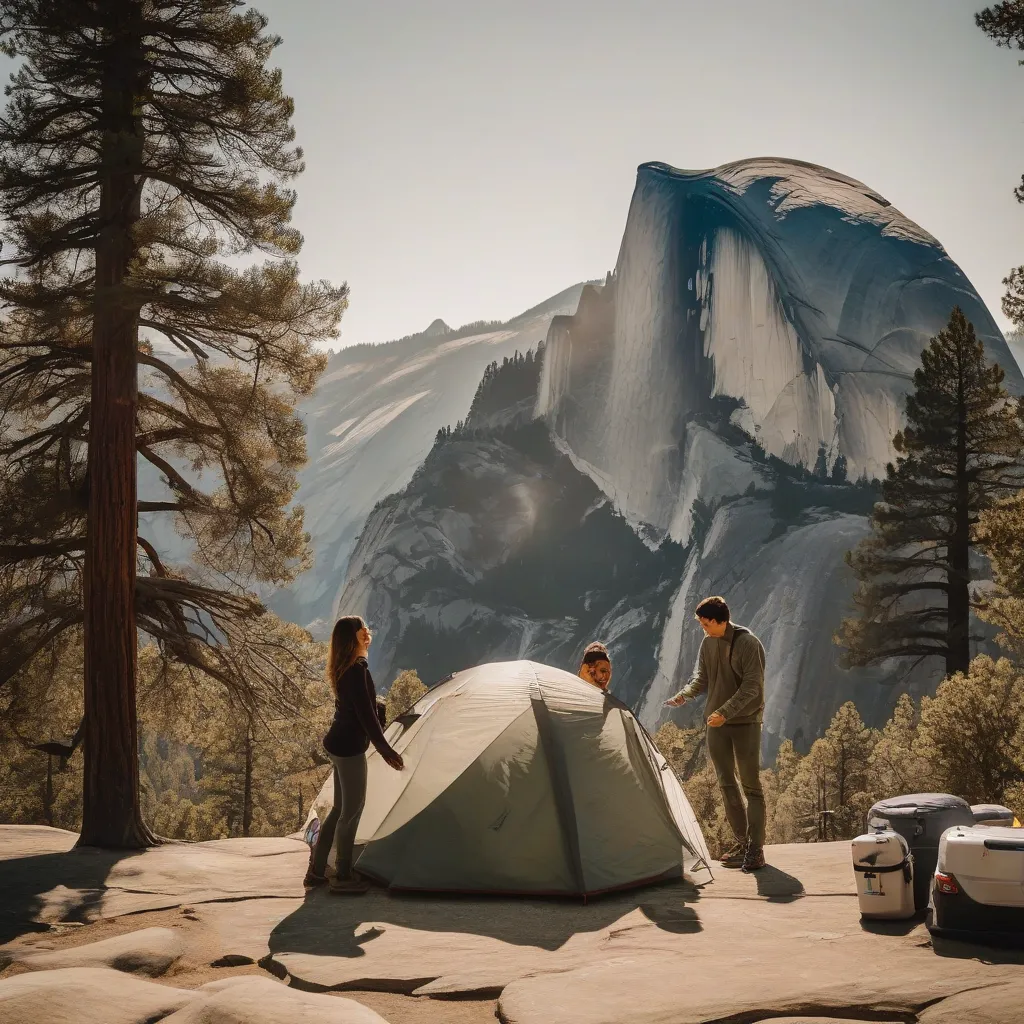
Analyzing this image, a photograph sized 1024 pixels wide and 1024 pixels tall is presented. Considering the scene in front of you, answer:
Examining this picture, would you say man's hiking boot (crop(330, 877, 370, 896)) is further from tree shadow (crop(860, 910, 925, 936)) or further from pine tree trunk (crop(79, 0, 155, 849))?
pine tree trunk (crop(79, 0, 155, 849))

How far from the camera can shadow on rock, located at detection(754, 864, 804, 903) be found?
25.8 feet

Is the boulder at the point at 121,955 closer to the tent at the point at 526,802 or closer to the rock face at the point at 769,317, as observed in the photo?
the tent at the point at 526,802

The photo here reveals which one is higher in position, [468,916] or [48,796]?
[468,916]

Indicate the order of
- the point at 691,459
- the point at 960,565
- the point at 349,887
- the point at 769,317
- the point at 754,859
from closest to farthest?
1. the point at 349,887
2. the point at 754,859
3. the point at 960,565
4. the point at 769,317
5. the point at 691,459

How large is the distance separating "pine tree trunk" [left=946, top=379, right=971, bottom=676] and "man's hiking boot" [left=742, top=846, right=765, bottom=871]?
18.7 metres

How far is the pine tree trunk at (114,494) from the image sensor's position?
449 inches

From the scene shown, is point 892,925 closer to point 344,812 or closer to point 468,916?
point 468,916

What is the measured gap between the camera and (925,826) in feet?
22.4

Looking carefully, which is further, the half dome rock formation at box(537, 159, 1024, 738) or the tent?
the half dome rock formation at box(537, 159, 1024, 738)

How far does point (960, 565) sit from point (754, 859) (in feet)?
63.3

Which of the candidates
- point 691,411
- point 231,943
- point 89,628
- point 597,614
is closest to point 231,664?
point 89,628

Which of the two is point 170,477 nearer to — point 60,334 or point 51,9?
point 60,334

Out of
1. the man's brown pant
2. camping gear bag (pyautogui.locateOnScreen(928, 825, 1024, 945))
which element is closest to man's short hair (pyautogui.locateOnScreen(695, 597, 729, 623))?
the man's brown pant

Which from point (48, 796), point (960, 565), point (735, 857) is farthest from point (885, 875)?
point (48, 796)
